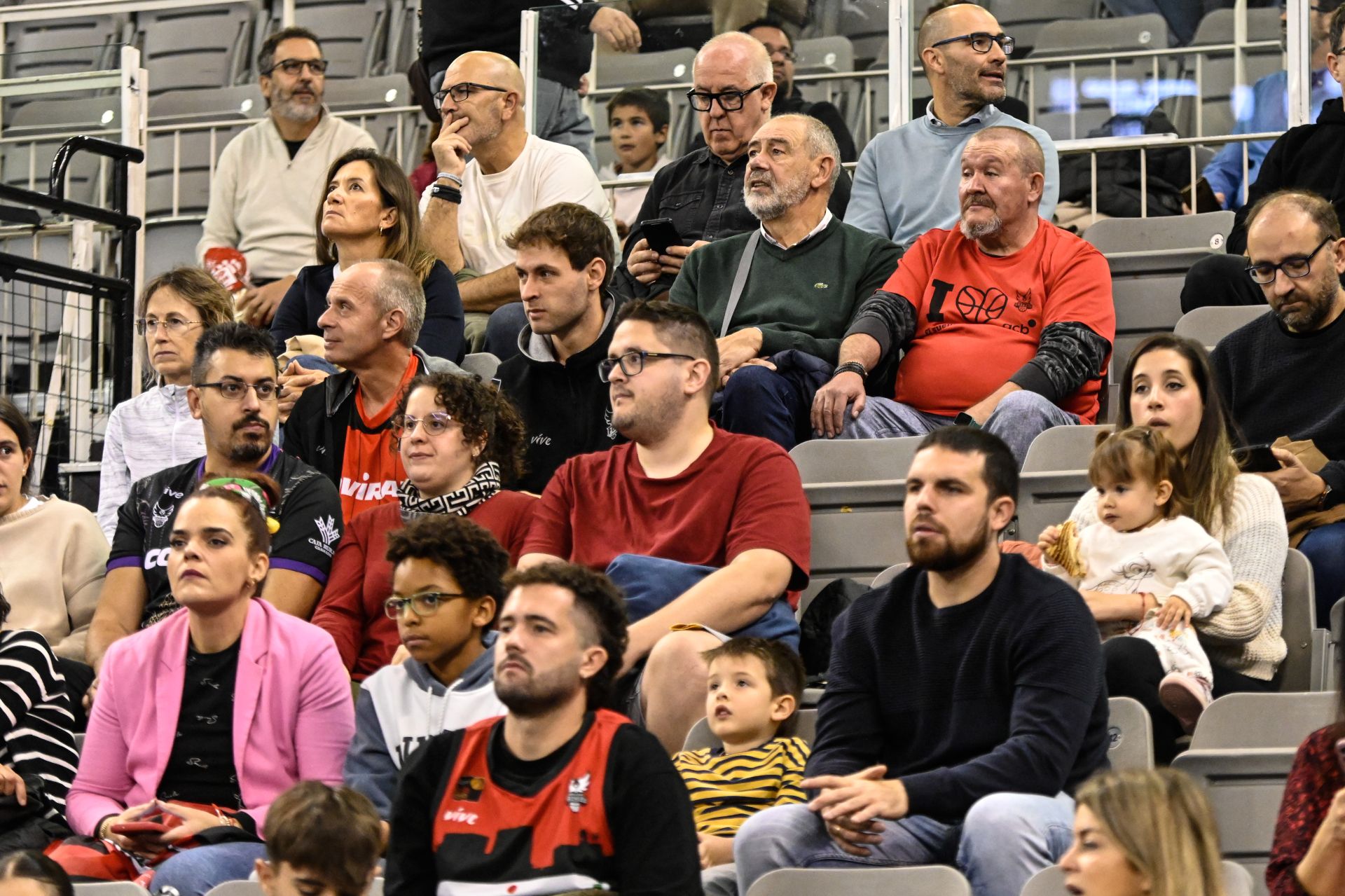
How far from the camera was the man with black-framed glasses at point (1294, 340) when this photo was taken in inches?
179

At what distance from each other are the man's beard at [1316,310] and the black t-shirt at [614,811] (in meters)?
2.14

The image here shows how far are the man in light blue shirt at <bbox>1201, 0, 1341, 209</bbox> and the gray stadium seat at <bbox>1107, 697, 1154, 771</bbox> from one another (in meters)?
3.26

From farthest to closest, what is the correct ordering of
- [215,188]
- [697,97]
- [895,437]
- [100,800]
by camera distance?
[215,188] < [697,97] < [895,437] < [100,800]

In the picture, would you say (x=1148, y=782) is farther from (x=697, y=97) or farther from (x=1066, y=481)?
(x=697, y=97)

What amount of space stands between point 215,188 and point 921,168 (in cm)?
268

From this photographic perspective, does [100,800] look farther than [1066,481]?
No

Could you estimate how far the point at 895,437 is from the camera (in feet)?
16.2

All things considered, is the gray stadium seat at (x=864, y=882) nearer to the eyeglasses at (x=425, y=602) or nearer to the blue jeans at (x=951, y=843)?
the blue jeans at (x=951, y=843)

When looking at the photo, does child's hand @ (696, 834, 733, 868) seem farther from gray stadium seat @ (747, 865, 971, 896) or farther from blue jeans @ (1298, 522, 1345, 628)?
blue jeans @ (1298, 522, 1345, 628)

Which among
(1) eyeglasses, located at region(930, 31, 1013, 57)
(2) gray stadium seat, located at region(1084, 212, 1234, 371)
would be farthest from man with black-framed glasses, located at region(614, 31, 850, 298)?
(2) gray stadium seat, located at region(1084, 212, 1234, 371)

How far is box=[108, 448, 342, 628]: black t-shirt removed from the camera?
447 cm

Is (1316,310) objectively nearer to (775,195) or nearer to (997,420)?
(997,420)

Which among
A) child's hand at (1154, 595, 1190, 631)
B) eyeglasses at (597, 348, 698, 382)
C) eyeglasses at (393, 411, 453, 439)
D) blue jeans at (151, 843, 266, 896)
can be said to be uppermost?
eyeglasses at (597, 348, 698, 382)

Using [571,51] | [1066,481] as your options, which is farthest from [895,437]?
[571,51]
